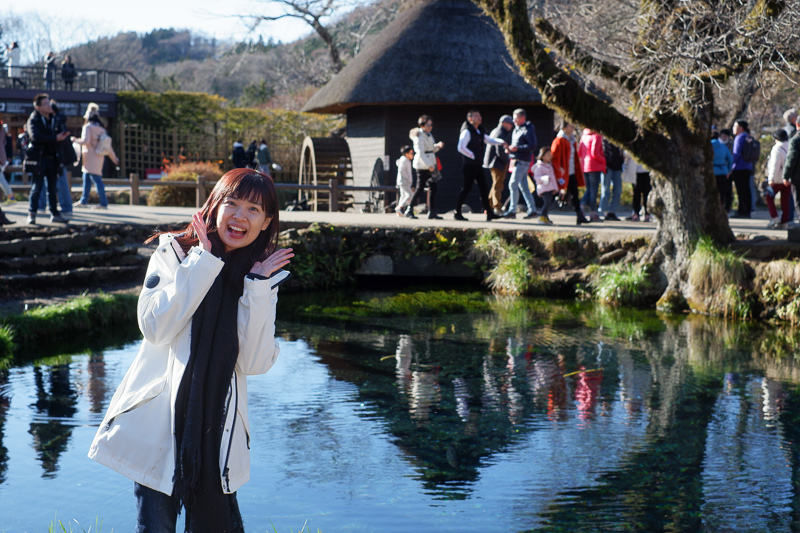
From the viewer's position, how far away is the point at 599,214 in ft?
43.5

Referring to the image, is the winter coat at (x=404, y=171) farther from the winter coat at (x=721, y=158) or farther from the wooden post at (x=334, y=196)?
the winter coat at (x=721, y=158)

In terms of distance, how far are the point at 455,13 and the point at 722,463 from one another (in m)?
15.4

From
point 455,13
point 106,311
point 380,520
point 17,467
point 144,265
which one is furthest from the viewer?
point 455,13

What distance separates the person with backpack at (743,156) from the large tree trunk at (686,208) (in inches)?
129

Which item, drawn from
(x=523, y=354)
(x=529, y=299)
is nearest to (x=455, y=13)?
(x=529, y=299)

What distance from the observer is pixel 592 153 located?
12289 millimetres

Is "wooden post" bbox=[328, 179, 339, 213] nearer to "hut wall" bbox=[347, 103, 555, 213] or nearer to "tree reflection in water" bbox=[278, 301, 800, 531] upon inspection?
"hut wall" bbox=[347, 103, 555, 213]

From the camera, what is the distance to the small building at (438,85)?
55.2 feet

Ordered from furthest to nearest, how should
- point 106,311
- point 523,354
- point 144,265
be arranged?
point 144,265, point 106,311, point 523,354

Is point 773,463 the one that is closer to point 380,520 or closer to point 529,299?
point 380,520

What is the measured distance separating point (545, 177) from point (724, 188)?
3516 mm

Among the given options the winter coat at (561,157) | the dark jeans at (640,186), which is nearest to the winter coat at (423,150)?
the winter coat at (561,157)

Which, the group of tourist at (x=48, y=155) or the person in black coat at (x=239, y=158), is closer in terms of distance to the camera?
the person in black coat at (x=239, y=158)

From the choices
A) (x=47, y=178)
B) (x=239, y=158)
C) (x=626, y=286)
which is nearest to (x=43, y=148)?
(x=47, y=178)
